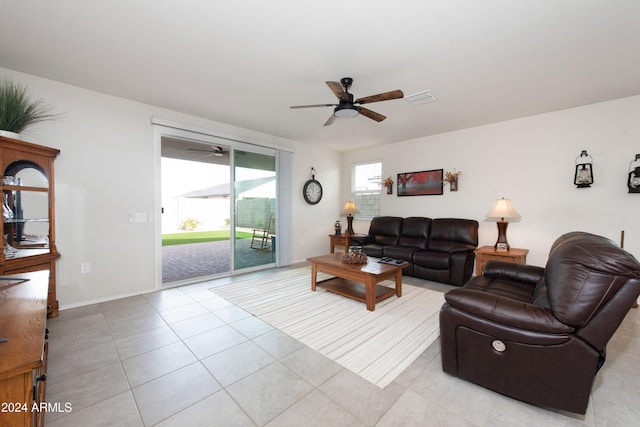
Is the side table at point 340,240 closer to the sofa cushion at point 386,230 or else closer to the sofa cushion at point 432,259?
the sofa cushion at point 386,230

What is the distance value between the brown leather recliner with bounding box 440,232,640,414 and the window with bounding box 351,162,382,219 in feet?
13.7

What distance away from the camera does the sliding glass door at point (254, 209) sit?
4586 millimetres

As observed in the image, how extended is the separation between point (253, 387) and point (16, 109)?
331 centimetres

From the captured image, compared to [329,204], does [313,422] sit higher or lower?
lower

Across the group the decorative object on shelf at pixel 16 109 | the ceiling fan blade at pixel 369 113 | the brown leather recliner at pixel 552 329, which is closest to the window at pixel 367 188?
the ceiling fan blade at pixel 369 113

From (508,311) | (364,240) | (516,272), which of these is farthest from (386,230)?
(508,311)

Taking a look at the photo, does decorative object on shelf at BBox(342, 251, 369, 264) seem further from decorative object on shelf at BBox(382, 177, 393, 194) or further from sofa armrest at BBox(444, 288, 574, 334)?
decorative object on shelf at BBox(382, 177, 393, 194)

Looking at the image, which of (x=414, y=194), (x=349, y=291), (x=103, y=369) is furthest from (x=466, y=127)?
(x=103, y=369)

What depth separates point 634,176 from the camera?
3.15 metres

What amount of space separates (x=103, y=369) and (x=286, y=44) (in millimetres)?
2915

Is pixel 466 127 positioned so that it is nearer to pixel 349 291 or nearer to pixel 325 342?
pixel 349 291

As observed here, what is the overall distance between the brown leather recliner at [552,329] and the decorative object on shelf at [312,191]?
162 inches

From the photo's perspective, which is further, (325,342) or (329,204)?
(329,204)

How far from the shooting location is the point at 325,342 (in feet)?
7.55
